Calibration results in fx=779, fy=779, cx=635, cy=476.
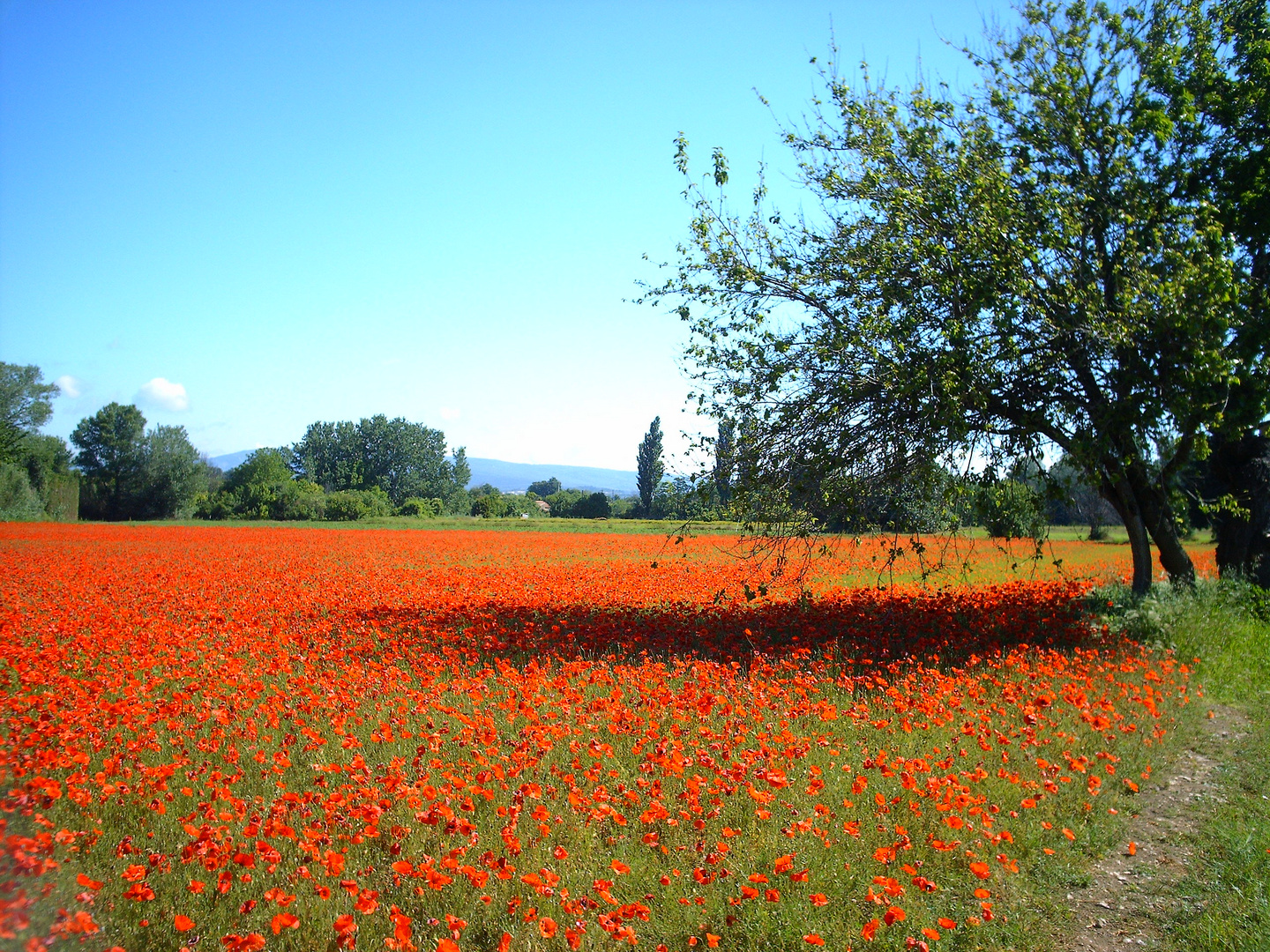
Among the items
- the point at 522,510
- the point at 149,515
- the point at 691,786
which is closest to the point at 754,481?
the point at 691,786

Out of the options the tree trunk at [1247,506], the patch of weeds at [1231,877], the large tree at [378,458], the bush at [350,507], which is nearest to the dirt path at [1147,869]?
the patch of weeds at [1231,877]

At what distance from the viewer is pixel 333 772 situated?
5520mm

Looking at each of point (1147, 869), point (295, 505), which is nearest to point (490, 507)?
point (295, 505)

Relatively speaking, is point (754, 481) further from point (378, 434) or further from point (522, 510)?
point (378, 434)

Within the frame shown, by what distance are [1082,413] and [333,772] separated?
999 cm

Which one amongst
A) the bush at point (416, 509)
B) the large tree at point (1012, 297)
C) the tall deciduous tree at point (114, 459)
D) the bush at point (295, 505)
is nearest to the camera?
the large tree at point (1012, 297)

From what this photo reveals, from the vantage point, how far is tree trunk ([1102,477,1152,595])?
37.3 feet

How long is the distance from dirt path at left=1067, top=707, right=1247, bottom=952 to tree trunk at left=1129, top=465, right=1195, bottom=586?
18.9 feet

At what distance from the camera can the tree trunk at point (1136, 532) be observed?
1138cm

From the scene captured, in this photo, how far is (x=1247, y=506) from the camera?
12055 mm

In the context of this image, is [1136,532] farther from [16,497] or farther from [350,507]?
[350,507]

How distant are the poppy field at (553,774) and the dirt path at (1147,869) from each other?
22 centimetres

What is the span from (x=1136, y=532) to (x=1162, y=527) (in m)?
0.44

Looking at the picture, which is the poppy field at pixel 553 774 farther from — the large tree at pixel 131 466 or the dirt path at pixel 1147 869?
the large tree at pixel 131 466
